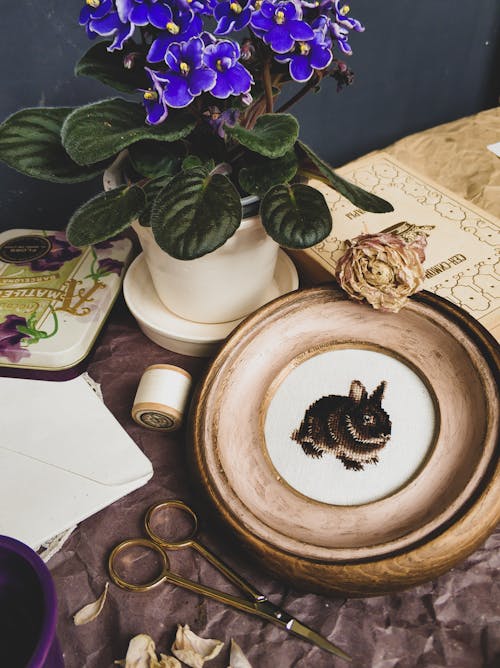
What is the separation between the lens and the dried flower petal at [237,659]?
0.57 meters

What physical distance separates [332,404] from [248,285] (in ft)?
0.61

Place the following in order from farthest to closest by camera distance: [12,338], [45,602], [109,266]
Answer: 1. [109,266]
2. [12,338]
3. [45,602]

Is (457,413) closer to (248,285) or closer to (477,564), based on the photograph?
(477,564)

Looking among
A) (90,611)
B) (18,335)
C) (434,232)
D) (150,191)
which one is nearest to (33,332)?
(18,335)

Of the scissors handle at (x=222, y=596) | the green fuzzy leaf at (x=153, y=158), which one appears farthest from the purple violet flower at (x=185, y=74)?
the scissors handle at (x=222, y=596)

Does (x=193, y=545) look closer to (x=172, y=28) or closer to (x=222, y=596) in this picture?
(x=222, y=596)

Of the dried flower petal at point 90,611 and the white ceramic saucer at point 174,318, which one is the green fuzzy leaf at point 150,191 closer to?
the white ceramic saucer at point 174,318

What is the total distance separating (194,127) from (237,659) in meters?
0.52

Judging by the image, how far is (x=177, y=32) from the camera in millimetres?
595

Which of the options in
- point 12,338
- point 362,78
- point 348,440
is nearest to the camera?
point 348,440

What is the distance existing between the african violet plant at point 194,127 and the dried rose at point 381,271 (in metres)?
0.05

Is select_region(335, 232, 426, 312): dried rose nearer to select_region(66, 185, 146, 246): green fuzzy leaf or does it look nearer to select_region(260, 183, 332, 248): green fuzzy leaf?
select_region(260, 183, 332, 248): green fuzzy leaf

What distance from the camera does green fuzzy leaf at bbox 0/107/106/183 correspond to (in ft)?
2.25

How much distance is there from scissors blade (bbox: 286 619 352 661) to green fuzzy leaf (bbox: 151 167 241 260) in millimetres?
358
